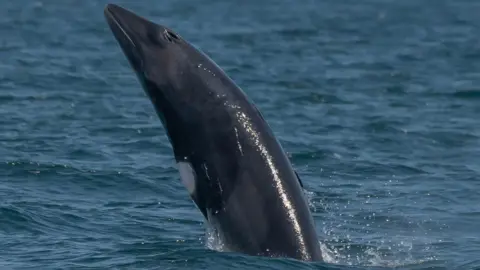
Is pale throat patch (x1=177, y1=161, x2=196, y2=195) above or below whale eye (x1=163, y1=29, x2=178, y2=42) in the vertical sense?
below

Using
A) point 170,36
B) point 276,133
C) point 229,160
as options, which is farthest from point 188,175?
point 276,133

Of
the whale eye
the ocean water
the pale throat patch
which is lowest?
the ocean water

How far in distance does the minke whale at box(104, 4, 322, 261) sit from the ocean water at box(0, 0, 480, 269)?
A: 12.2 inches

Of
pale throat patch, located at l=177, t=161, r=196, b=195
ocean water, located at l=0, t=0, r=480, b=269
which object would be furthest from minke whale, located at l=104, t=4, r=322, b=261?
ocean water, located at l=0, t=0, r=480, b=269

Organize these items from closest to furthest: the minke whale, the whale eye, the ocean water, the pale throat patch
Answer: the minke whale, the pale throat patch, the whale eye, the ocean water

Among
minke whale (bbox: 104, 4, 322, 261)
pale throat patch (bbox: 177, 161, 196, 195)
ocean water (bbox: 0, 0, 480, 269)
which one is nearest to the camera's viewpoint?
minke whale (bbox: 104, 4, 322, 261)

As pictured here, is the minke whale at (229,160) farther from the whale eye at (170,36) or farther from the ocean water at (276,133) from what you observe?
the ocean water at (276,133)

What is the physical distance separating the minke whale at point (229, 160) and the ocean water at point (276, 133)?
1.01 feet

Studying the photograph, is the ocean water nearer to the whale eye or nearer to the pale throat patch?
the pale throat patch

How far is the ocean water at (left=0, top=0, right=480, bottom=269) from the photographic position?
1537 centimetres

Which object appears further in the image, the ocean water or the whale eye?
the ocean water

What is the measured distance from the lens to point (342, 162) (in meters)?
21.0

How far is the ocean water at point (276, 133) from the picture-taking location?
15367mm

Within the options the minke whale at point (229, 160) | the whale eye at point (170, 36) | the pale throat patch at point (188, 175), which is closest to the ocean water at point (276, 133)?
the minke whale at point (229, 160)
